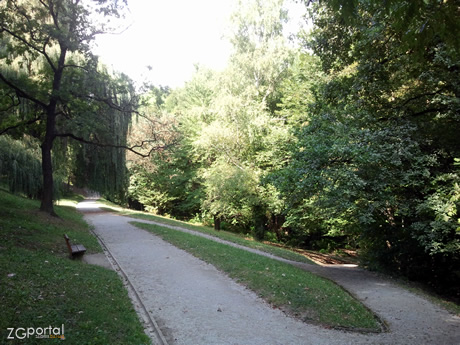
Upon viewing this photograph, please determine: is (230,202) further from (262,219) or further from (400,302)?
(400,302)

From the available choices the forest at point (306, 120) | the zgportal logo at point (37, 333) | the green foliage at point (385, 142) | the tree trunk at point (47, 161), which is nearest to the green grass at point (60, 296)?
the zgportal logo at point (37, 333)

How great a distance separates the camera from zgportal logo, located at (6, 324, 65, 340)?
399 centimetres

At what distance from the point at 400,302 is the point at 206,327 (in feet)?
18.4

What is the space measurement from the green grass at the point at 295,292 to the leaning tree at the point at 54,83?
25.6ft

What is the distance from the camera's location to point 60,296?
18.3 feet

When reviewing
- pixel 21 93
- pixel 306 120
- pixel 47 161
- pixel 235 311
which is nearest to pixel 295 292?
pixel 235 311

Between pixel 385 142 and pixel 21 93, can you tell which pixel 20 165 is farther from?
pixel 385 142

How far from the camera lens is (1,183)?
1742 cm

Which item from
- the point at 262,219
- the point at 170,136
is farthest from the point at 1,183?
the point at 262,219

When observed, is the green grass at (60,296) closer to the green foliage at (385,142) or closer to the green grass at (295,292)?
the green grass at (295,292)

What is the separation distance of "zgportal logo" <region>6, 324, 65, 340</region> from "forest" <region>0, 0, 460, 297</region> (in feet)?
17.3

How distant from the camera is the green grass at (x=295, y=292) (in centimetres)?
642

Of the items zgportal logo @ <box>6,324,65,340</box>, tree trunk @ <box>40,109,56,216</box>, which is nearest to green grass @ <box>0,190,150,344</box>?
zgportal logo @ <box>6,324,65,340</box>

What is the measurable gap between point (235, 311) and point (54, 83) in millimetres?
12753
